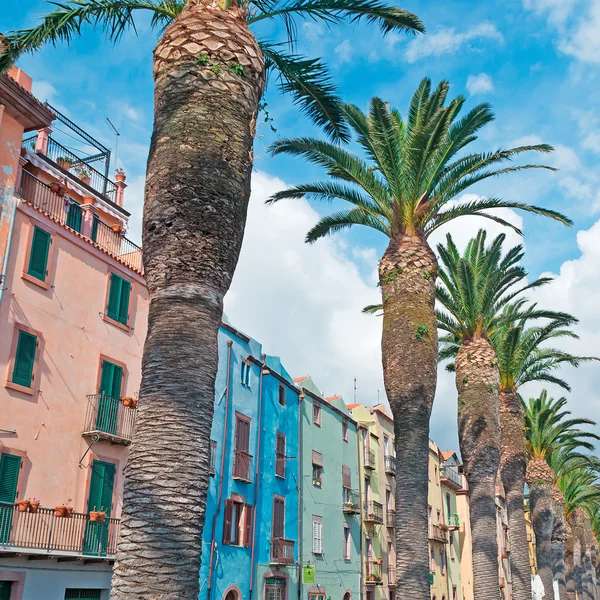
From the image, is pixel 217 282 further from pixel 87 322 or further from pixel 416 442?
pixel 87 322

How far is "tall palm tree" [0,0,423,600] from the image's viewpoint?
306 inches

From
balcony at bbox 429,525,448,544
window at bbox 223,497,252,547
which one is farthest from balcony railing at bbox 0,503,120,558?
balcony at bbox 429,525,448,544

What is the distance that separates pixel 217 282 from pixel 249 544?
23165 mm

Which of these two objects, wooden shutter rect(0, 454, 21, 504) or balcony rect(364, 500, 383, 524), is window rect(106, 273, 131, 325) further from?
balcony rect(364, 500, 383, 524)

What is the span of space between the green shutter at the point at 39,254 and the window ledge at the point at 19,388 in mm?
3324

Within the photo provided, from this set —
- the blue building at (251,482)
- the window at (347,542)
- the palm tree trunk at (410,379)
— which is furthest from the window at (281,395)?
the palm tree trunk at (410,379)

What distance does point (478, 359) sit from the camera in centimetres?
2528

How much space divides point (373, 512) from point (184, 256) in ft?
127

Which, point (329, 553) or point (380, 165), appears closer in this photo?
point (380, 165)

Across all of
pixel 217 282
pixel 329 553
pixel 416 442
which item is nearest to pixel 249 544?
pixel 329 553

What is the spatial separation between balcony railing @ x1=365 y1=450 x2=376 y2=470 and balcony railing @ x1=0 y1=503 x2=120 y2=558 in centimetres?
2571

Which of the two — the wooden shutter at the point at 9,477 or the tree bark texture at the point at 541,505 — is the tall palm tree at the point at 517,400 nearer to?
the tree bark texture at the point at 541,505

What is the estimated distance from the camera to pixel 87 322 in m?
22.8

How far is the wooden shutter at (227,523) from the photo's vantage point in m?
28.0
